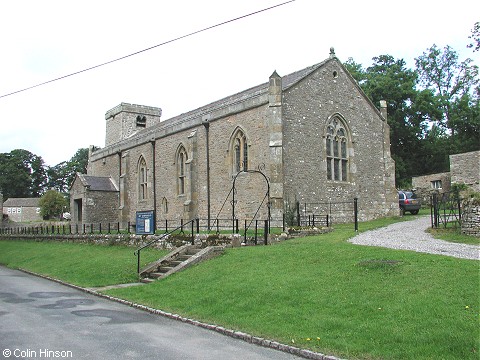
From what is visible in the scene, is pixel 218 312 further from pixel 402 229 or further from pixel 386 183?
pixel 386 183

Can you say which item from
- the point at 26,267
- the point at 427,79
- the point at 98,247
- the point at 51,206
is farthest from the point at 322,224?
the point at 51,206

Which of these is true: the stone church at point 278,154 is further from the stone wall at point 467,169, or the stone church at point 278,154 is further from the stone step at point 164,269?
the stone wall at point 467,169

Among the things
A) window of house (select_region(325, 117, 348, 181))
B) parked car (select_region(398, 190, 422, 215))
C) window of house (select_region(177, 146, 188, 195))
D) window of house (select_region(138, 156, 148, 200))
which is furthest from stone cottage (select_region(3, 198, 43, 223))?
window of house (select_region(325, 117, 348, 181))

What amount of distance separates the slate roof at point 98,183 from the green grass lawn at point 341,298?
2560 centimetres

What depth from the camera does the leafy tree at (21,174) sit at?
10201 cm

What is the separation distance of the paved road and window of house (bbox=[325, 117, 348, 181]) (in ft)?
56.0

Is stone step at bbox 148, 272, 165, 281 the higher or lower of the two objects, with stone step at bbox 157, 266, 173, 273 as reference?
lower

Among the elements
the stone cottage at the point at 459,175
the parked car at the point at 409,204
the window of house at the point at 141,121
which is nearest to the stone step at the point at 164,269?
the parked car at the point at 409,204

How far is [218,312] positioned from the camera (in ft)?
35.3

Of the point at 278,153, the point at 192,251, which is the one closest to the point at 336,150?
the point at 278,153

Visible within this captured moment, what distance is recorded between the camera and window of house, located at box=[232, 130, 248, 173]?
26.6m

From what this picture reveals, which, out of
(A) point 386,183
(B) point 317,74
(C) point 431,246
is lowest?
(C) point 431,246

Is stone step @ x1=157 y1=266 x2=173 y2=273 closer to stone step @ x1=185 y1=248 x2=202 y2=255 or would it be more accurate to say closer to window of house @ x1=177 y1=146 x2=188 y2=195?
stone step @ x1=185 y1=248 x2=202 y2=255

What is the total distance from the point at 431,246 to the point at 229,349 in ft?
29.0
